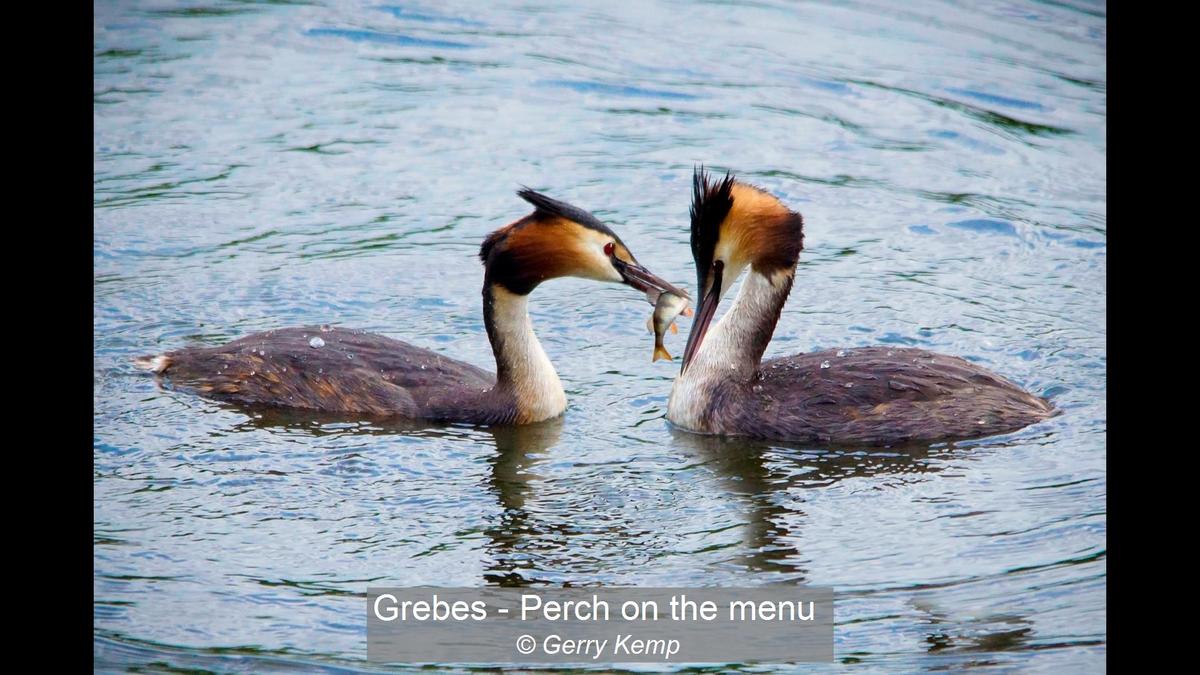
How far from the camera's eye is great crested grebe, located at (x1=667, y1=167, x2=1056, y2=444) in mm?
8867

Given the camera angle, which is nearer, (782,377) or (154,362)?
(782,377)

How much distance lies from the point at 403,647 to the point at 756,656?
140 centimetres

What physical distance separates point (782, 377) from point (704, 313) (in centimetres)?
54

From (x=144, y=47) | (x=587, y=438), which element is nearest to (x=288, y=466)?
(x=587, y=438)

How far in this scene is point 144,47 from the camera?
51.0ft

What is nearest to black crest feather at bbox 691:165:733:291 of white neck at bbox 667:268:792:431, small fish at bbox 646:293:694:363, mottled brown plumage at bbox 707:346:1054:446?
small fish at bbox 646:293:694:363

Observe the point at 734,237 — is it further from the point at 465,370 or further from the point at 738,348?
the point at 465,370

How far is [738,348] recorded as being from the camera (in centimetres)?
921

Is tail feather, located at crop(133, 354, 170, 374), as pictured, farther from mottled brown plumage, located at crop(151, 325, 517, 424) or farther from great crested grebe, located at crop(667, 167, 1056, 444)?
great crested grebe, located at crop(667, 167, 1056, 444)

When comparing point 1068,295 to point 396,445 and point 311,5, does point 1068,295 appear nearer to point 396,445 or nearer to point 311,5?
point 396,445

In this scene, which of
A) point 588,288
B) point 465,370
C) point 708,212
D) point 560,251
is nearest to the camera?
point 708,212
